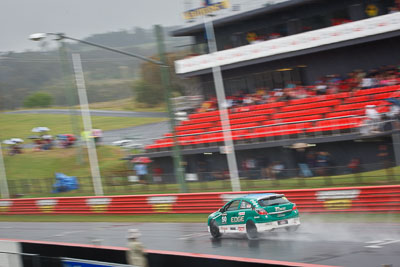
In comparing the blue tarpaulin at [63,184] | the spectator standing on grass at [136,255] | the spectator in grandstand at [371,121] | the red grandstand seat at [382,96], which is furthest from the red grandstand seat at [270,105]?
the spectator standing on grass at [136,255]

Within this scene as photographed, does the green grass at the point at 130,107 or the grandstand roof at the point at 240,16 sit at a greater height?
the grandstand roof at the point at 240,16

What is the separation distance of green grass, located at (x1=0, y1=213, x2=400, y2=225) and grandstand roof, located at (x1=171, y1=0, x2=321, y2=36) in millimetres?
16510

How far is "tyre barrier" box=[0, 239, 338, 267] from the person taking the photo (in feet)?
28.9

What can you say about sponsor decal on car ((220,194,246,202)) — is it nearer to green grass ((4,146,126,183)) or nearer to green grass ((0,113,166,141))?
green grass ((4,146,126,183))

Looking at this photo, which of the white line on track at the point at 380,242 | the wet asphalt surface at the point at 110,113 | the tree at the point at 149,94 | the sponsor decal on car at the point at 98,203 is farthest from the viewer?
the tree at the point at 149,94

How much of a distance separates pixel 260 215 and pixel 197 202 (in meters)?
8.45

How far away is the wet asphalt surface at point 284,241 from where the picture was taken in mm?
12523

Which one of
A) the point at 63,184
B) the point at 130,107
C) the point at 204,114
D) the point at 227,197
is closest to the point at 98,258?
the point at 227,197

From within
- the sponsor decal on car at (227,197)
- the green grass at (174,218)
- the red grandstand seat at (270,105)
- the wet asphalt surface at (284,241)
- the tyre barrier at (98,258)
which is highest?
the red grandstand seat at (270,105)

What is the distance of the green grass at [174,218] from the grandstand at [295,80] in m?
7.03

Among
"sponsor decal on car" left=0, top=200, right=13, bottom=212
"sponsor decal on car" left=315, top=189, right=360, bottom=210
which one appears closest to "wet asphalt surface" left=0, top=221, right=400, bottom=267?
"sponsor decal on car" left=315, top=189, right=360, bottom=210

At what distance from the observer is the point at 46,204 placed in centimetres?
3061

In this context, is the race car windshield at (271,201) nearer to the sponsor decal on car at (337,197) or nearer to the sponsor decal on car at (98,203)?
the sponsor decal on car at (337,197)

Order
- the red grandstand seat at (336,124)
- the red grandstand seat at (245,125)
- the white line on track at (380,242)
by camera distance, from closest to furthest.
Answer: the white line on track at (380,242)
the red grandstand seat at (336,124)
the red grandstand seat at (245,125)
